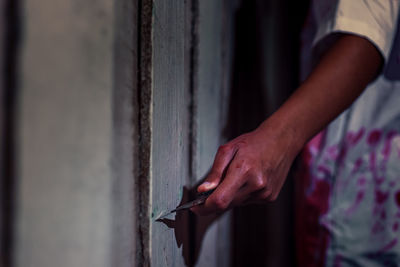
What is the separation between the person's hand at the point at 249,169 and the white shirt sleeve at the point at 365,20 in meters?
0.20

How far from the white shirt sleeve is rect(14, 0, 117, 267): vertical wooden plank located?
0.37 metres

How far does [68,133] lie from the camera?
0.18 m

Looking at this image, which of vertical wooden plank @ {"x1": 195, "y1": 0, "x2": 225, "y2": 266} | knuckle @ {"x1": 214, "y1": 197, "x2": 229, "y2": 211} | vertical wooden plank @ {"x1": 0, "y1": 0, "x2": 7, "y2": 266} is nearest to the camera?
vertical wooden plank @ {"x1": 0, "y1": 0, "x2": 7, "y2": 266}

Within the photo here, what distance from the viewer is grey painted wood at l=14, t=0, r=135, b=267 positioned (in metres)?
0.17

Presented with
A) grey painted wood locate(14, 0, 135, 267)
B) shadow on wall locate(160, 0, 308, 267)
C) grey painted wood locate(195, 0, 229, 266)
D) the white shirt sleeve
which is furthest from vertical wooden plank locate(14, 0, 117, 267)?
shadow on wall locate(160, 0, 308, 267)

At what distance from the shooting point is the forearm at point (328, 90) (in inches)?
14.3

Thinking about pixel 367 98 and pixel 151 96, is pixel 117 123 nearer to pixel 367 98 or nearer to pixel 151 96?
pixel 151 96

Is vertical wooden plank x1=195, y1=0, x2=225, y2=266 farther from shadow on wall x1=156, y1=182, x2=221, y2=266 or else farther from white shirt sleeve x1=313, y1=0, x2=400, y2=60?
white shirt sleeve x1=313, y1=0, x2=400, y2=60

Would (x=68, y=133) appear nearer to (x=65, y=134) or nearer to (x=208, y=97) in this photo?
(x=65, y=134)

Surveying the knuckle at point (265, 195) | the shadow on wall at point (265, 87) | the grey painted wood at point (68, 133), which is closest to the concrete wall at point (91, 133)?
the grey painted wood at point (68, 133)

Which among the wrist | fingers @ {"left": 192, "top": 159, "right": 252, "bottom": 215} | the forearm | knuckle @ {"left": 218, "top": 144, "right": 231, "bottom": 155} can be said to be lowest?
fingers @ {"left": 192, "top": 159, "right": 252, "bottom": 215}

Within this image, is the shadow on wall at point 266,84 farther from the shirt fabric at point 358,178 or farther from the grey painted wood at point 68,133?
the grey painted wood at point 68,133

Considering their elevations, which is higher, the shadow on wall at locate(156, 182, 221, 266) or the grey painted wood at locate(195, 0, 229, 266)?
the grey painted wood at locate(195, 0, 229, 266)

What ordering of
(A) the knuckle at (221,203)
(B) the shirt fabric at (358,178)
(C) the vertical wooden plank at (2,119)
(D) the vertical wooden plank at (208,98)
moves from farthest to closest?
(B) the shirt fabric at (358,178), (D) the vertical wooden plank at (208,98), (A) the knuckle at (221,203), (C) the vertical wooden plank at (2,119)
